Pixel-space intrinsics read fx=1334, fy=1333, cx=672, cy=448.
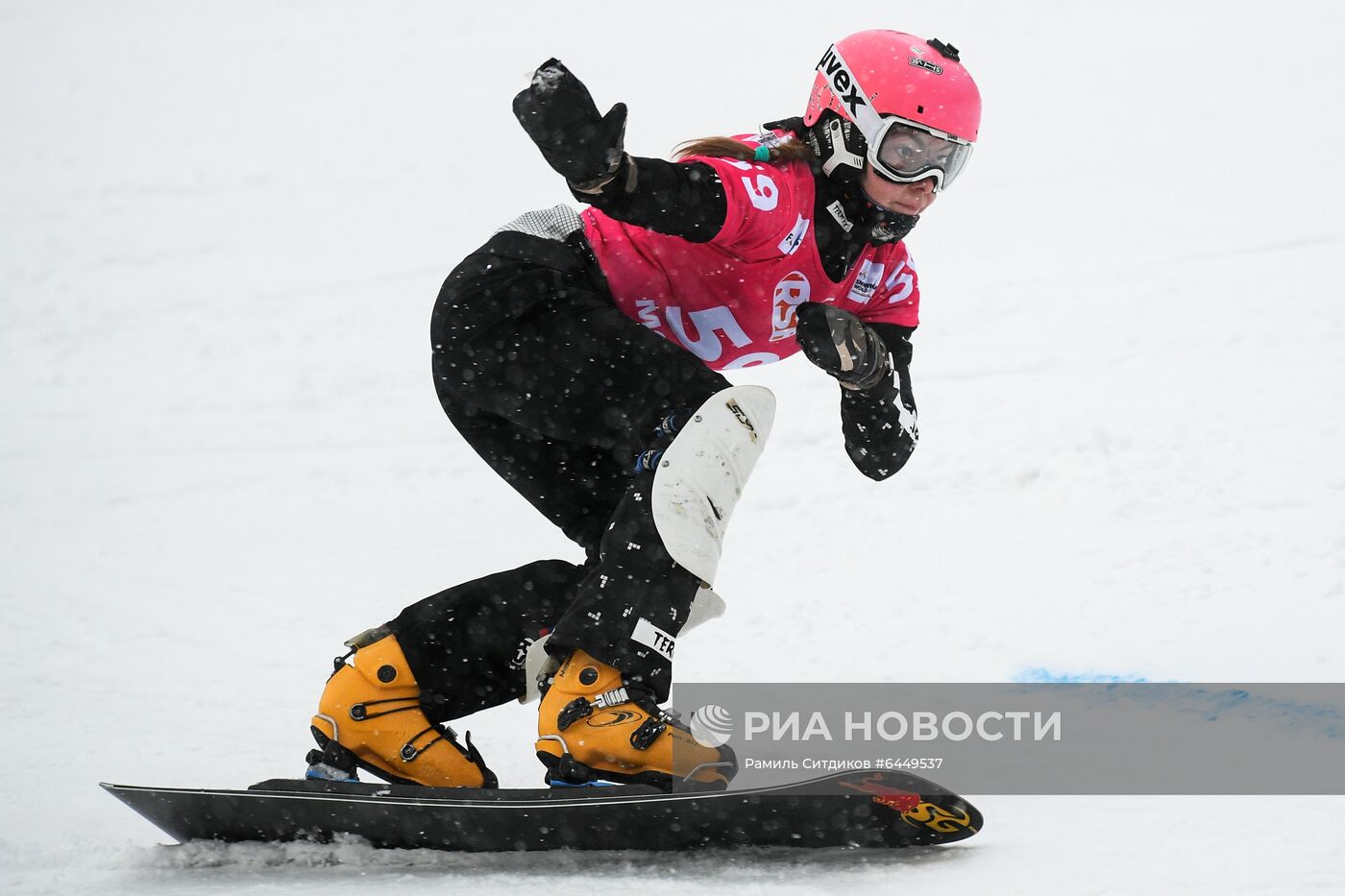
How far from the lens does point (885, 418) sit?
10.1ft

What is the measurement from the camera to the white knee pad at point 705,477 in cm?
261

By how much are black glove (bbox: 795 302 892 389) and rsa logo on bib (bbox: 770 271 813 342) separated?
→ 156 millimetres

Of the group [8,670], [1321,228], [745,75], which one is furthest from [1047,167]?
[8,670]

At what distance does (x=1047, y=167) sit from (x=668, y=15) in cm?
619

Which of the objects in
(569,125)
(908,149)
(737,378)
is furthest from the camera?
(737,378)

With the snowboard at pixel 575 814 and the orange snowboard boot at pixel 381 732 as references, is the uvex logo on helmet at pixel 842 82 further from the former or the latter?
the orange snowboard boot at pixel 381 732

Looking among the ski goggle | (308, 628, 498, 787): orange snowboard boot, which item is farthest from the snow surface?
the ski goggle

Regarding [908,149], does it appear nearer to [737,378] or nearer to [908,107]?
[908,107]

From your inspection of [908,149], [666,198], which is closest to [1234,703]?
[908,149]

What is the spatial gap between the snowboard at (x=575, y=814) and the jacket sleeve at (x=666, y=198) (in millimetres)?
1094

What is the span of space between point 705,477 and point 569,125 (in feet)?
2.36

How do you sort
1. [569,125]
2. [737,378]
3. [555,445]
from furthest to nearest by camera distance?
[737,378] < [555,445] < [569,125]

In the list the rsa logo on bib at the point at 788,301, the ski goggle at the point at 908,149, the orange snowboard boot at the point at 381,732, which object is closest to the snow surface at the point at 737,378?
the orange snowboard boot at the point at 381,732

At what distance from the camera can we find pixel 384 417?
8102 millimetres
